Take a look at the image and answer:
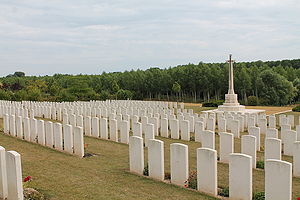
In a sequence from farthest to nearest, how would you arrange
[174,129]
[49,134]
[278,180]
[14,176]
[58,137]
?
[174,129] → [49,134] → [58,137] → [14,176] → [278,180]

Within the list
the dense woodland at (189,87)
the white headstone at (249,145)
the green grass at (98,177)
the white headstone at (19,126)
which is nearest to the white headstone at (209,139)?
the green grass at (98,177)

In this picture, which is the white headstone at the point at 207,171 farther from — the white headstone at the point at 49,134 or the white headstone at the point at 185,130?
the white headstone at the point at 185,130

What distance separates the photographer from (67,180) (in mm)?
6855

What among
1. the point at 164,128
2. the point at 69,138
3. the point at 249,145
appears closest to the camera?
A: the point at 249,145

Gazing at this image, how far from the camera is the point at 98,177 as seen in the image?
7.13 m

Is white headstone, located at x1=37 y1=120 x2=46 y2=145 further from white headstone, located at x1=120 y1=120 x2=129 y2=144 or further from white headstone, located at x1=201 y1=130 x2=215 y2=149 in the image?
white headstone, located at x1=201 y1=130 x2=215 y2=149

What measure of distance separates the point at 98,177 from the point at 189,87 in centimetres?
4876

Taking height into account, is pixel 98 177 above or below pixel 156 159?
below

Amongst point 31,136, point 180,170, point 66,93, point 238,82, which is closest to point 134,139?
point 180,170

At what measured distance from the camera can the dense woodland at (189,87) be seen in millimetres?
43250

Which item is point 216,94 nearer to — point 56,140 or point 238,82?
point 238,82

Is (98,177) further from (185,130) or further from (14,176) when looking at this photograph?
(185,130)

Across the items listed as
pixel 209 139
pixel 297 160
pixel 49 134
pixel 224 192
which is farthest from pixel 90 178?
pixel 297 160

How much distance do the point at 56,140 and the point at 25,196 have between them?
196 inches
